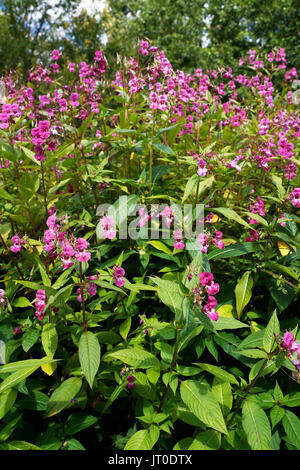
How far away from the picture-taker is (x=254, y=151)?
261cm

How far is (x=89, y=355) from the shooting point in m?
1.49

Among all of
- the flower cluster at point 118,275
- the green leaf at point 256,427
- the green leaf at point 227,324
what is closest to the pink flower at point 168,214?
the flower cluster at point 118,275

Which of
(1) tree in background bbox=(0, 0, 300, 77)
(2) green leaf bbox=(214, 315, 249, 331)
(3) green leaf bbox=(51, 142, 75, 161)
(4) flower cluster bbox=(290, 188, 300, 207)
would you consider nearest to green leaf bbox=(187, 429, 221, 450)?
(2) green leaf bbox=(214, 315, 249, 331)

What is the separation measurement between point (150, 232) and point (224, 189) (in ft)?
2.72

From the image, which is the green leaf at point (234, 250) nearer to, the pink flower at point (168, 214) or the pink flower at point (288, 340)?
the pink flower at point (168, 214)

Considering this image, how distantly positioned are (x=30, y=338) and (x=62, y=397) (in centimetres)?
37

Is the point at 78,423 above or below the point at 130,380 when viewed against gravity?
below

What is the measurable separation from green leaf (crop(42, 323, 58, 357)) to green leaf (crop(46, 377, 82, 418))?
178mm

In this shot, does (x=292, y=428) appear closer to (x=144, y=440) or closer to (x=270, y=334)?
(x=270, y=334)

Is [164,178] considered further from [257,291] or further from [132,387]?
[132,387]

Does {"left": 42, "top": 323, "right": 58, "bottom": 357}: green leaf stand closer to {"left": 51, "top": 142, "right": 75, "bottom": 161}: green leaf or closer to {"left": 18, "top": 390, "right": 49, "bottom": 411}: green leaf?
{"left": 18, "top": 390, "right": 49, "bottom": 411}: green leaf

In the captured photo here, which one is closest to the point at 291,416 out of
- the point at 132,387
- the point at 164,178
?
the point at 132,387

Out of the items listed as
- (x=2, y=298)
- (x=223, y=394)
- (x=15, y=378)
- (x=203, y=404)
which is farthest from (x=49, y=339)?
(x=223, y=394)

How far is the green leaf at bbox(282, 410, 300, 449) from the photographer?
1455 millimetres
